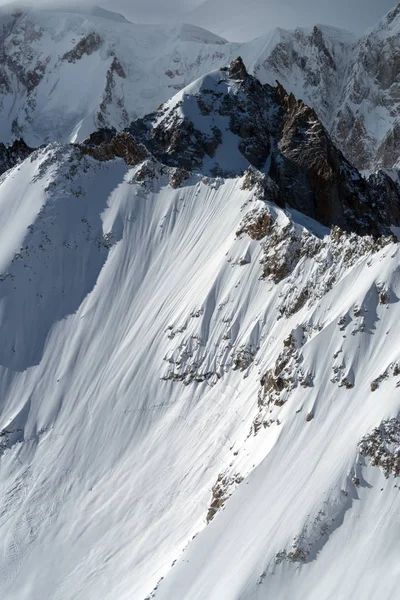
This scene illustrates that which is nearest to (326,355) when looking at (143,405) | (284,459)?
(284,459)

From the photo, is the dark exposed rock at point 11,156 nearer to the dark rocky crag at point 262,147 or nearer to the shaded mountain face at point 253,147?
the shaded mountain face at point 253,147

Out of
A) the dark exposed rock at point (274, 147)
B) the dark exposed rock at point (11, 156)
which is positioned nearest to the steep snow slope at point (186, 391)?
the dark exposed rock at point (274, 147)

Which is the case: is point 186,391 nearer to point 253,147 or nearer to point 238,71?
point 253,147

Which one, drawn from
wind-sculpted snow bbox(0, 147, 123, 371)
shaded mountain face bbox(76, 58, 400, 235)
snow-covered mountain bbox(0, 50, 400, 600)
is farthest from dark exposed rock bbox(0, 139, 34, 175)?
wind-sculpted snow bbox(0, 147, 123, 371)

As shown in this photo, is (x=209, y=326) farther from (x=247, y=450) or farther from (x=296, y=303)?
(x=247, y=450)

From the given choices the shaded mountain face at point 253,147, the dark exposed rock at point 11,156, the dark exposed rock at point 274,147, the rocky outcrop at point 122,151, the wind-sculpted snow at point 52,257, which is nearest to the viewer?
the wind-sculpted snow at point 52,257
